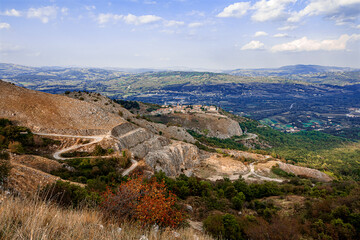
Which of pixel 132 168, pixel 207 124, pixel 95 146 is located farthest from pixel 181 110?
pixel 132 168

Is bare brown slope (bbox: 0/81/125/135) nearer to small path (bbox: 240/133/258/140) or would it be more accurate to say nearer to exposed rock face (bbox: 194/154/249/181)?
exposed rock face (bbox: 194/154/249/181)

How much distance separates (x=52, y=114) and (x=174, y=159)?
1938 cm

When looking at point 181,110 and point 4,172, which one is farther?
point 181,110

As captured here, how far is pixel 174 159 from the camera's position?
1320 inches

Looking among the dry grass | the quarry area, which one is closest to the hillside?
the dry grass

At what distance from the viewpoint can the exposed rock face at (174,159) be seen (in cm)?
2862

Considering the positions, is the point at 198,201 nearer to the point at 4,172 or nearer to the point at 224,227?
the point at 224,227

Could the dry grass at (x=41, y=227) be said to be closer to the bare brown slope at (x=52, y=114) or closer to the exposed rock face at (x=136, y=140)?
the exposed rock face at (x=136, y=140)

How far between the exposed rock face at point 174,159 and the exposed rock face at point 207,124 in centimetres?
3689

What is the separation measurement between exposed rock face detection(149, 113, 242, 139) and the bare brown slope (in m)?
45.5

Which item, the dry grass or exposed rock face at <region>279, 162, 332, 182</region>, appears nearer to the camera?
the dry grass

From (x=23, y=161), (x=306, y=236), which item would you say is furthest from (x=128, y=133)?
(x=306, y=236)

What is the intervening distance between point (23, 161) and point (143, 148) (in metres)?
16.7

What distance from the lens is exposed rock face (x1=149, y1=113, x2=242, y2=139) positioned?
7619cm
